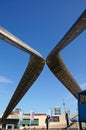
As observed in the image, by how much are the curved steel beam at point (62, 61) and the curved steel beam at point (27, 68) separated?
1487mm

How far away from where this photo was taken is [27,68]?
31.6 metres

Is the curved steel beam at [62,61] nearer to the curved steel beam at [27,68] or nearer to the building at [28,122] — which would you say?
the curved steel beam at [27,68]

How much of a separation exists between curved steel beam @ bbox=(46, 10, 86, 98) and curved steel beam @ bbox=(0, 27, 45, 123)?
149 centimetres

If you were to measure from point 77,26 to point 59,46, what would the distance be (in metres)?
4.11

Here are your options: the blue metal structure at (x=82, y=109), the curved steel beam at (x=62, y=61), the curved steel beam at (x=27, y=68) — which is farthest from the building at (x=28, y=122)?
the blue metal structure at (x=82, y=109)

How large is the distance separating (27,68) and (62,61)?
16.3 ft

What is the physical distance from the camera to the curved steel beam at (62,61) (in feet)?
71.4

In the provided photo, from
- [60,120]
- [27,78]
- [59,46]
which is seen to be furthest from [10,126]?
[59,46]

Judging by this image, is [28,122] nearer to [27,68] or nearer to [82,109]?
[27,68]

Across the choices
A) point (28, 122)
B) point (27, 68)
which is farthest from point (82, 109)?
point (28, 122)

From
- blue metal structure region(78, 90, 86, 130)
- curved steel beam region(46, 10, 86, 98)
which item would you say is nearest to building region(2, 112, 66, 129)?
curved steel beam region(46, 10, 86, 98)

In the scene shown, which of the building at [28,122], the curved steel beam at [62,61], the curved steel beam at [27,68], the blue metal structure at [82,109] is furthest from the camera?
the building at [28,122]

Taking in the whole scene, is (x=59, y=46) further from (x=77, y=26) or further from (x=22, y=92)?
(x=22, y=92)

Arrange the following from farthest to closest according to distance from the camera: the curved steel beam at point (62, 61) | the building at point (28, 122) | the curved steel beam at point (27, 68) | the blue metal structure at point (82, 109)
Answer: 1. the building at point (28, 122)
2. the curved steel beam at point (27, 68)
3. the curved steel beam at point (62, 61)
4. the blue metal structure at point (82, 109)
